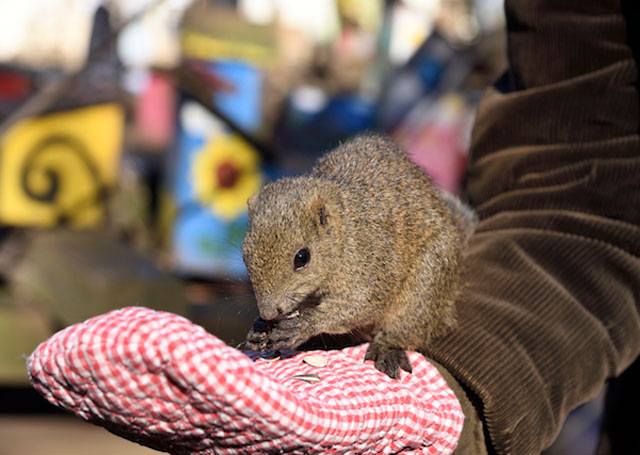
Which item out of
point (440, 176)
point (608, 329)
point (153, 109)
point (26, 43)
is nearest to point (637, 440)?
point (608, 329)

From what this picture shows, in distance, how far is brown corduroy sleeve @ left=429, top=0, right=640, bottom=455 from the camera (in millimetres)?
1617

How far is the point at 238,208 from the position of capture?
5.90 m

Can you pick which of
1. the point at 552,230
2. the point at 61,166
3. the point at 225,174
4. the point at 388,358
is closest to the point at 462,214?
the point at 552,230

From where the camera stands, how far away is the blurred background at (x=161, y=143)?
15.9 feet

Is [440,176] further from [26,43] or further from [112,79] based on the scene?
[26,43]

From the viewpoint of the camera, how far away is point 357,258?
1.89 m

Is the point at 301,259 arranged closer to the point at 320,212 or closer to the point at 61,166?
the point at 320,212

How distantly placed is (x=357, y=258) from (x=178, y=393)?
0.85 m

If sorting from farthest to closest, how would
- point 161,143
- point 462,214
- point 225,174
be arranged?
point 161,143, point 225,174, point 462,214

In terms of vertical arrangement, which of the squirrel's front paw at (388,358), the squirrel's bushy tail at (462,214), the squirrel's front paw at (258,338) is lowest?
the squirrel's front paw at (388,358)

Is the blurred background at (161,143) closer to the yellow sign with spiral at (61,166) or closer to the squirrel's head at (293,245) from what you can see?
the yellow sign with spiral at (61,166)

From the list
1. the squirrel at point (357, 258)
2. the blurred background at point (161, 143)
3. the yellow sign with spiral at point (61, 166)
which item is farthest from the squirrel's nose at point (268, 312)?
the yellow sign with spiral at point (61, 166)

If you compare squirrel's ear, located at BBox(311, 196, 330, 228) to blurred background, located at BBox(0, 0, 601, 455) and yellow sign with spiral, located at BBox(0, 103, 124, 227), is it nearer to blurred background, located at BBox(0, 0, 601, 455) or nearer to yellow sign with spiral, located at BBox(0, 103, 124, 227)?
blurred background, located at BBox(0, 0, 601, 455)

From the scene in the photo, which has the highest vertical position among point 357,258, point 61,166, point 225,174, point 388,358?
point 357,258
